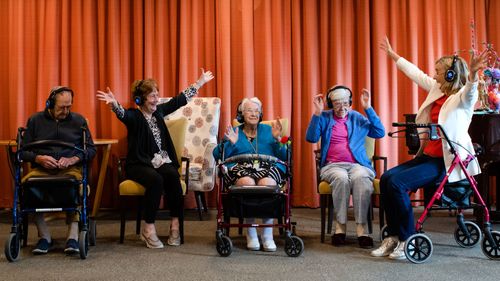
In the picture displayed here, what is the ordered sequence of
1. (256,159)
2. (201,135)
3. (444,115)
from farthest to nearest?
(201,135), (256,159), (444,115)

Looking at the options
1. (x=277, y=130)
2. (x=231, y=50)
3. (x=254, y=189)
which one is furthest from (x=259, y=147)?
(x=231, y=50)

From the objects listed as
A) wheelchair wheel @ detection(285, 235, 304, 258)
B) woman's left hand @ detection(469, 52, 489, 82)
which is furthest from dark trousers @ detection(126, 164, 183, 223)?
woman's left hand @ detection(469, 52, 489, 82)

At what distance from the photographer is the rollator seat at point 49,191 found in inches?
139

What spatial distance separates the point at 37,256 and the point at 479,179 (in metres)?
3.10

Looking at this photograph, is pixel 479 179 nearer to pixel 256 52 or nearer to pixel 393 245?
pixel 393 245

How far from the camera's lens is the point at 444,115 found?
349cm

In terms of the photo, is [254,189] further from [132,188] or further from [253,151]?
[132,188]

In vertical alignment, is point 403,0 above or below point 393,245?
above

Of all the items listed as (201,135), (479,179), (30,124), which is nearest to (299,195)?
(201,135)

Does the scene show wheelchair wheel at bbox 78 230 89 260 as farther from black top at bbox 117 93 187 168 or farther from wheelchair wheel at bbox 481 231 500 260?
wheelchair wheel at bbox 481 231 500 260

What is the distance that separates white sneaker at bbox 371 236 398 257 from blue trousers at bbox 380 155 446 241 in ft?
0.12

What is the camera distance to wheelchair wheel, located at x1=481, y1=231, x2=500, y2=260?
3393 mm

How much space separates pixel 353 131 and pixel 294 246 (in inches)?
39.6

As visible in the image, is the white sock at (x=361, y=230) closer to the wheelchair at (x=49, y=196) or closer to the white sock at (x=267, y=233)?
the white sock at (x=267, y=233)
